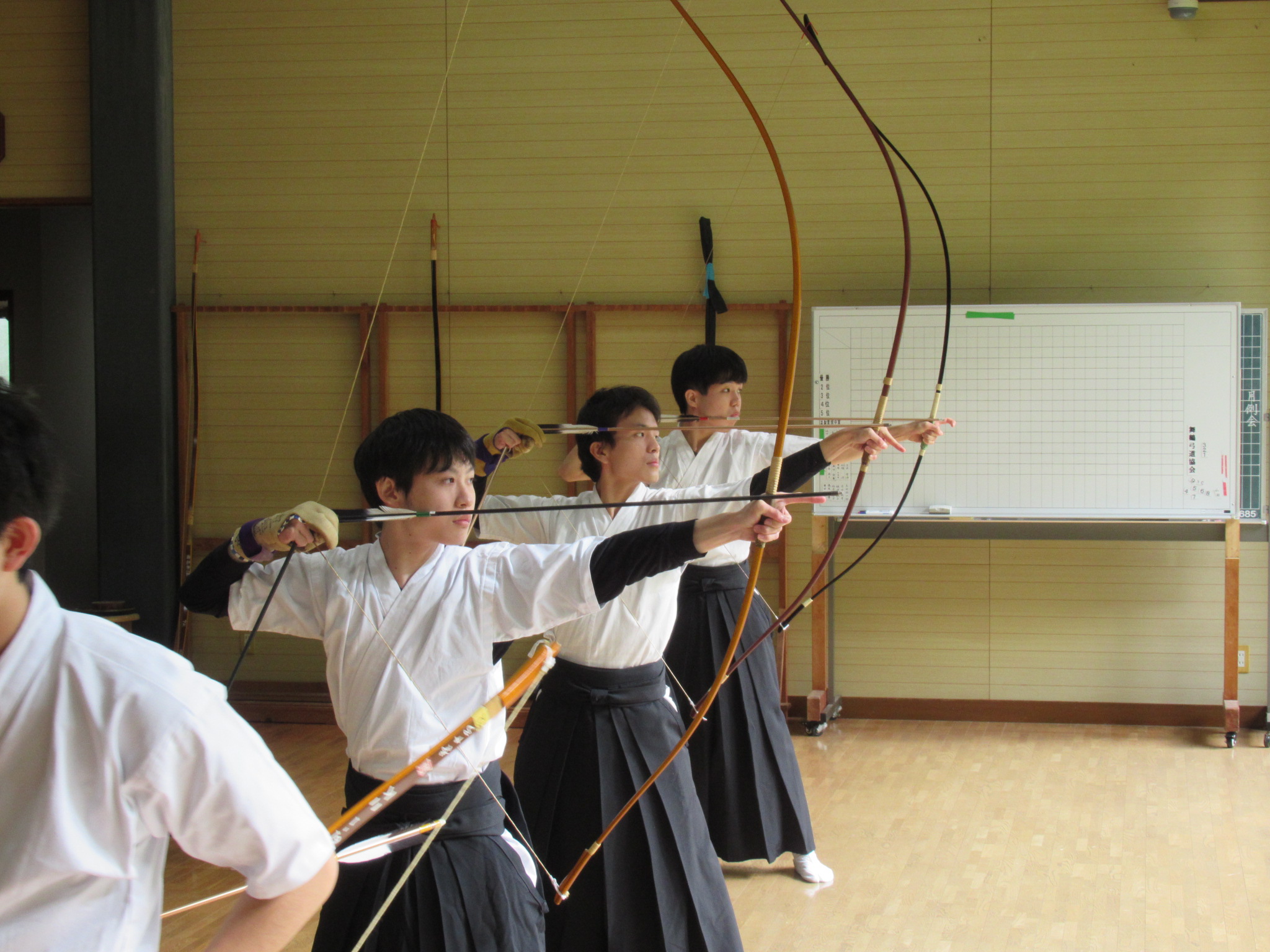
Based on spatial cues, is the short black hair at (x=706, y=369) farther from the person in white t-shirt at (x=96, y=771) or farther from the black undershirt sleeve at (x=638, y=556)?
the person in white t-shirt at (x=96, y=771)

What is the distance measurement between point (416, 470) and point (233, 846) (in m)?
0.84

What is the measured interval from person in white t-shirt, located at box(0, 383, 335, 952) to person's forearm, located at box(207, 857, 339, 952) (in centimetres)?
1

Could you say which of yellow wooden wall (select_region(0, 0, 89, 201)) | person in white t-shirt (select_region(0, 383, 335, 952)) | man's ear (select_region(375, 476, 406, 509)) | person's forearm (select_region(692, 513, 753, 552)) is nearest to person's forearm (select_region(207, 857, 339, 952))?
person in white t-shirt (select_region(0, 383, 335, 952))

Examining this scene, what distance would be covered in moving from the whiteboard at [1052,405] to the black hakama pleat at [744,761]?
1.30m

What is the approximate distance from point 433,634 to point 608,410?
87 cm

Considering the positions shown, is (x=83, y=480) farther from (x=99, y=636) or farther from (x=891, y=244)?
(x=99, y=636)

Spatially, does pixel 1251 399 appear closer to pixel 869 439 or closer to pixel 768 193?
pixel 768 193

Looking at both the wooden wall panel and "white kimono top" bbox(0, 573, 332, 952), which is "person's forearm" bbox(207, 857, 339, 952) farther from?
the wooden wall panel

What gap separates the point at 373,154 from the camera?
445cm

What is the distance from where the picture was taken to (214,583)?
5.00ft

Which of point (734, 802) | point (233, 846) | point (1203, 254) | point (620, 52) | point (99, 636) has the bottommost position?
point (734, 802)

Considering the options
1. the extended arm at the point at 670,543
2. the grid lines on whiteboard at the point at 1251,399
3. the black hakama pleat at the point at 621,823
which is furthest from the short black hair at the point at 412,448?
the grid lines on whiteboard at the point at 1251,399

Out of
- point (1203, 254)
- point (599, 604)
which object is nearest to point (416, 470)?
point (599, 604)

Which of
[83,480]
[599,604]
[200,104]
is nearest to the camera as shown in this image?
[599,604]
